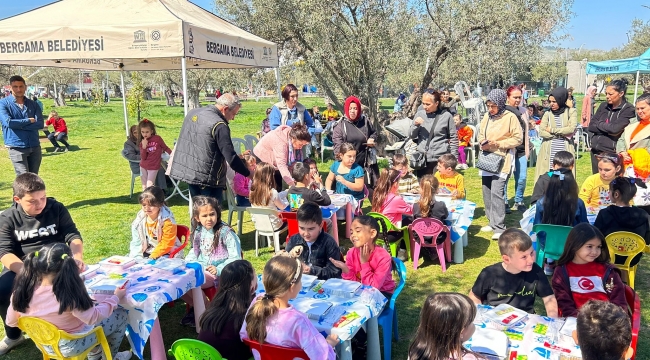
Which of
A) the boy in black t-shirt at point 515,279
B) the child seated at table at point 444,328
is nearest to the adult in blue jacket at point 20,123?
the boy in black t-shirt at point 515,279

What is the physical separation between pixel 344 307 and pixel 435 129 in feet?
12.7

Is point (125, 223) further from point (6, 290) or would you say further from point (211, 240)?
point (211, 240)

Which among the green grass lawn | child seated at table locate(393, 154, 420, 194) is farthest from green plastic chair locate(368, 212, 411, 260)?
child seated at table locate(393, 154, 420, 194)

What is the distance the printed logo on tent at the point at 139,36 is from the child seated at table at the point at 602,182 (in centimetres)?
516

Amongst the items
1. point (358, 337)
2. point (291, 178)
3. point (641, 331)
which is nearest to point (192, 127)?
point (291, 178)

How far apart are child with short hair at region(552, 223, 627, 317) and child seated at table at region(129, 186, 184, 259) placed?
10.2 ft

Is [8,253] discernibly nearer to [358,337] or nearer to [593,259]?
[358,337]

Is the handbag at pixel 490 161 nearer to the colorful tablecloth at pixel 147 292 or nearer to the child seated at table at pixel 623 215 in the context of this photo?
the child seated at table at pixel 623 215

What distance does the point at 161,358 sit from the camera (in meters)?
3.36

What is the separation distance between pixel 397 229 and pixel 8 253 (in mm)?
3570

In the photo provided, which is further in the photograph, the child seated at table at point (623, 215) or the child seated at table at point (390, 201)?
the child seated at table at point (390, 201)

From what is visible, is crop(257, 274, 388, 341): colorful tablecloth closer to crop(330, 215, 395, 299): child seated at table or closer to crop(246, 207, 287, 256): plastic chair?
crop(330, 215, 395, 299): child seated at table

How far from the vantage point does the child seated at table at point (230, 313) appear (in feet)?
8.70

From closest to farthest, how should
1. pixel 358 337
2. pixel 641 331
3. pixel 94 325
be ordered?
pixel 94 325 < pixel 358 337 < pixel 641 331
